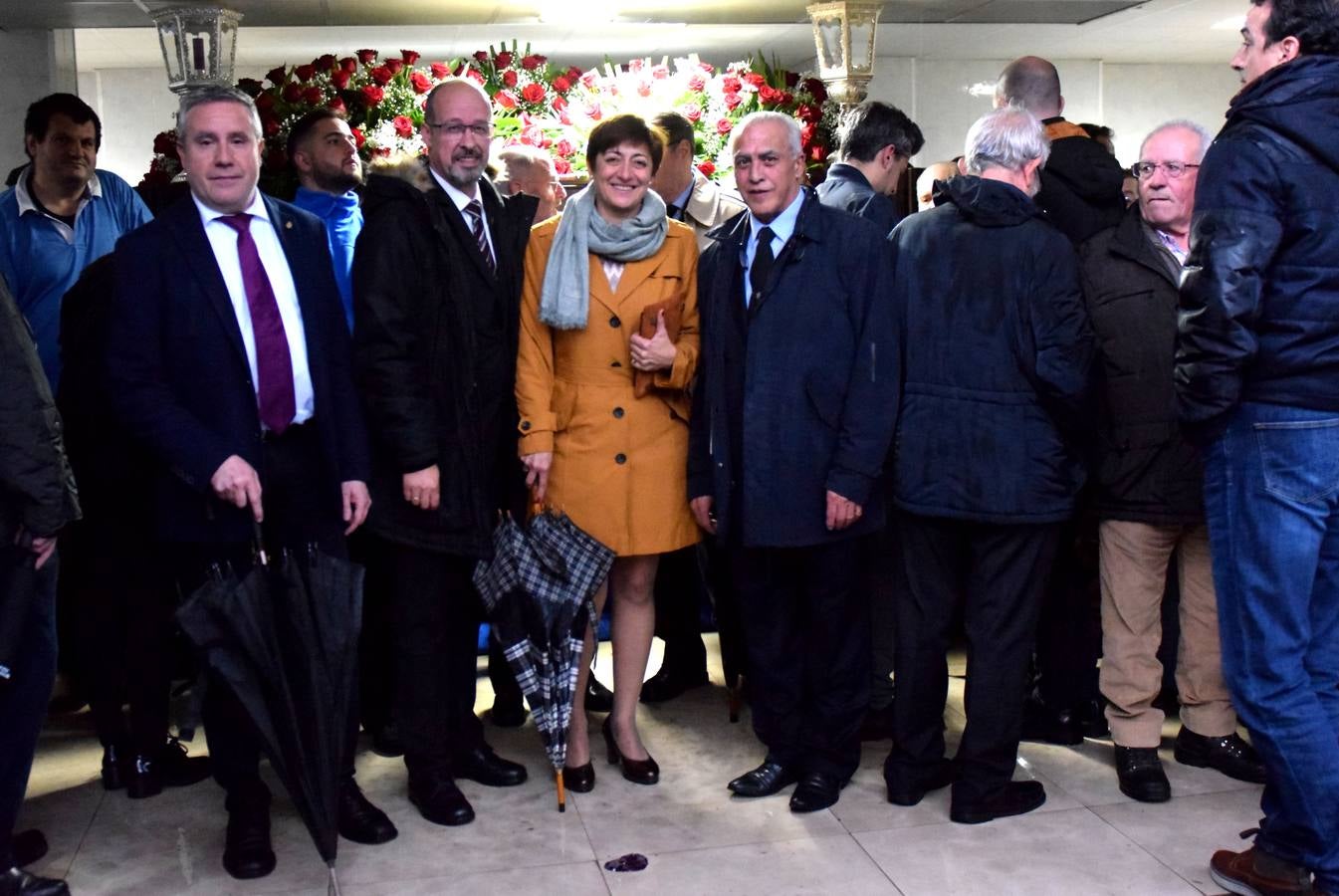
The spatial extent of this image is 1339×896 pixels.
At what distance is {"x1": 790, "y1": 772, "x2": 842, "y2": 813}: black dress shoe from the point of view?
329 centimetres

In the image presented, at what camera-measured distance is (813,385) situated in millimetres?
3225

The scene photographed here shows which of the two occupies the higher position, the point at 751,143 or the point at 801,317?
the point at 751,143

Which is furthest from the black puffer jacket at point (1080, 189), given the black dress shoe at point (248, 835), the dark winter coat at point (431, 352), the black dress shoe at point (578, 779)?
the black dress shoe at point (248, 835)

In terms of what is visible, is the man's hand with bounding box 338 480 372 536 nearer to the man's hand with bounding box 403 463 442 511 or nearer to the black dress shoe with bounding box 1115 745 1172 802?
the man's hand with bounding box 403 463 442 511

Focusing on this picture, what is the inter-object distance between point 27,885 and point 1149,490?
261cm

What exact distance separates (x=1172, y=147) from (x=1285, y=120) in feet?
2.68

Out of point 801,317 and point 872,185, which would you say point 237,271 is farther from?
point 872,185

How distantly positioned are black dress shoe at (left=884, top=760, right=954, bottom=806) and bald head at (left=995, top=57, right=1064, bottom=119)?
1.79 meters

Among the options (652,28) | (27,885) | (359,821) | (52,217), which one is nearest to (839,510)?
(359,821)

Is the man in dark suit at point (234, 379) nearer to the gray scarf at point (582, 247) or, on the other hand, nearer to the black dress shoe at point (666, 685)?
the gray scarf at point (582, 247)

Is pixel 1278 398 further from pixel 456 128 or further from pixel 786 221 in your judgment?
pixel 456 128

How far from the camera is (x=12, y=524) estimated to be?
271 centimetres

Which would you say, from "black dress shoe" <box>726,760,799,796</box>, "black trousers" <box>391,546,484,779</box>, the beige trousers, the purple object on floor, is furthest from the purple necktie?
the beige trousers

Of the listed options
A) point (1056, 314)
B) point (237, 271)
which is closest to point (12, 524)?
point (237, 271)
